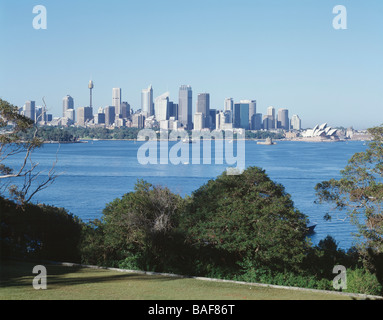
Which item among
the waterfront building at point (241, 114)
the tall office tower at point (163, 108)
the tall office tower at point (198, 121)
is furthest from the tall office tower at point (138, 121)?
the tall office tower at point (198, 121)

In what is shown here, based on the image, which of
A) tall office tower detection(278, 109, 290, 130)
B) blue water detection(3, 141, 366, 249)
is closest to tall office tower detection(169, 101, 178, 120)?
blue water detection(3, 141, 366, 249)

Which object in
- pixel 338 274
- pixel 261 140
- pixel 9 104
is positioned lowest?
pixel 338 274

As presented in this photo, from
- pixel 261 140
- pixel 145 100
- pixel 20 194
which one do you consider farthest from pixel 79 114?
pixel 20 194

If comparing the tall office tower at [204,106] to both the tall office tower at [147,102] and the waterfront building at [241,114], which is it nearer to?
the waterfront building at [241,114]

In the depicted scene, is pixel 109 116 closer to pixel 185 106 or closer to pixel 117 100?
pixel 117 100
